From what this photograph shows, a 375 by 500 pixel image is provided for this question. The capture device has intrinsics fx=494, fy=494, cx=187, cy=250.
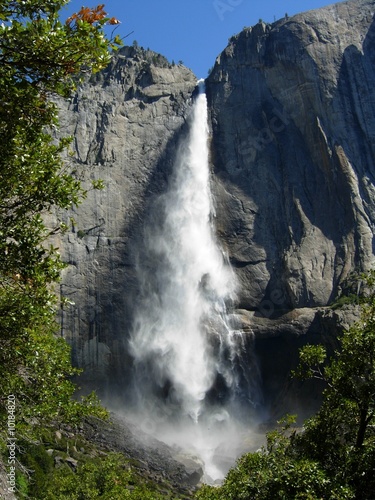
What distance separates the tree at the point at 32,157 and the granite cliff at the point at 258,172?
3305 centimetres

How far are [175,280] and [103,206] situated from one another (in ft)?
33.3

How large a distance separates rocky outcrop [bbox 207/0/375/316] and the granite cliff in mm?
118

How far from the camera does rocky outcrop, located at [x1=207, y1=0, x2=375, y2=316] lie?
44281 millimetres

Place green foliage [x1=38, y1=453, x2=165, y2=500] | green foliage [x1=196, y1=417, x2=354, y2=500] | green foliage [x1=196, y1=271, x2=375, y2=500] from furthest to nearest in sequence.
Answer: green foliage [x1=38, y1=453, x2=165, y2=500], green foliage [x1=196, y1=271, x2=375, y2=500], green foliage [x1=196, y1=417, x2=354, y2=500]

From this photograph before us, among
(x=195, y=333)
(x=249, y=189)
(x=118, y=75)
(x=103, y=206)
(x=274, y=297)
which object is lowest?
(x=195, y=333)

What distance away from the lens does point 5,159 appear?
6.97 metres

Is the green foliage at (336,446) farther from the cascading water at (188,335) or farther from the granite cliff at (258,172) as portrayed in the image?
the granite cliff at (258,172)

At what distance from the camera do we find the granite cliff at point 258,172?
141 ft

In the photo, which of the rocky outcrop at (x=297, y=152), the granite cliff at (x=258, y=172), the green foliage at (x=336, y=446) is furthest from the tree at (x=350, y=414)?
the rocky outcrop at (x=297, y=152)

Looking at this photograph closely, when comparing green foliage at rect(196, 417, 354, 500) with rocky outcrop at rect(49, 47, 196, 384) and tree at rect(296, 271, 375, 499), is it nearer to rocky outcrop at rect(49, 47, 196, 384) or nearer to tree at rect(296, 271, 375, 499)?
tree at rect(296, 271, 375, 499)

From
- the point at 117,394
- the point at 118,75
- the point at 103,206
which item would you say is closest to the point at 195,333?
the point at 117,394

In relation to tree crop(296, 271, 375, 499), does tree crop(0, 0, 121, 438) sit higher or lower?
higher

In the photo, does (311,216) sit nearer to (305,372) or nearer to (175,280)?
(175,280)

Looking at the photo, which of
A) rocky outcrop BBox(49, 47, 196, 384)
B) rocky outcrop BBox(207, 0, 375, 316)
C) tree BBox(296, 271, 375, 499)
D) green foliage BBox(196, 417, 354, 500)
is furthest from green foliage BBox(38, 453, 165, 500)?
rocky outcrop BBox(207, 0, 375, 316)
